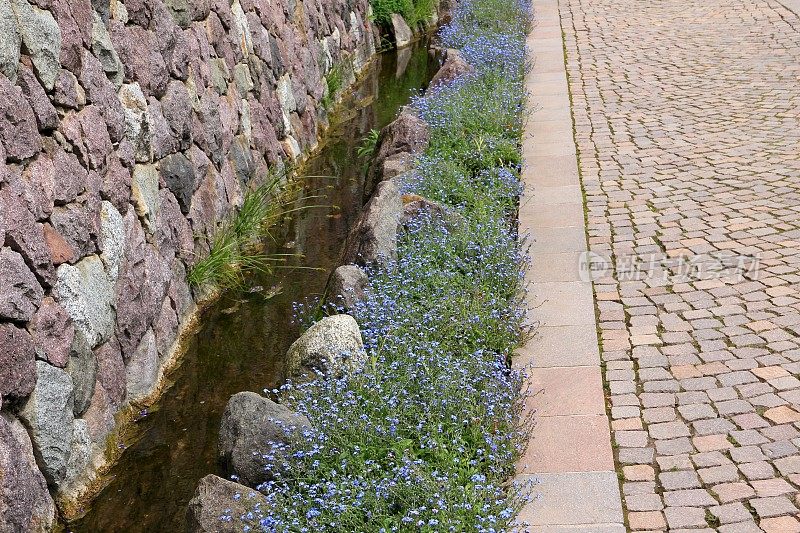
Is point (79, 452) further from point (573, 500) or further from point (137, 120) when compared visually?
point (573, 500)

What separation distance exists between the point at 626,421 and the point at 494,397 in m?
0.65

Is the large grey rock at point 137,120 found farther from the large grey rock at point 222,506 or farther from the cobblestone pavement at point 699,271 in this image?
the cobblestone pavement at point 699,271

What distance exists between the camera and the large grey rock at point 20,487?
3.91 m

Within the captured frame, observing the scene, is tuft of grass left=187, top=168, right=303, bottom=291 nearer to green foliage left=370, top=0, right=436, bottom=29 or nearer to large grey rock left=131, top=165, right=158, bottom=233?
large grey rock left=131, top=165, right=158, bottom=233

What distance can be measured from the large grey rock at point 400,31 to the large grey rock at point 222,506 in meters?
11.2

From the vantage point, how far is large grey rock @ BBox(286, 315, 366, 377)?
4.76 m

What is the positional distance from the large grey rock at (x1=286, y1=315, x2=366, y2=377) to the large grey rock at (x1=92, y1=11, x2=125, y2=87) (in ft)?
6.96

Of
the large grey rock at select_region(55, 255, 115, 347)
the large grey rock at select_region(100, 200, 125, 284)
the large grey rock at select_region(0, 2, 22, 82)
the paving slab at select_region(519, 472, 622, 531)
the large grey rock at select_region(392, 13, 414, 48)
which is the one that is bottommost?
the paving slab at select_region(519, 472, 622, 531)

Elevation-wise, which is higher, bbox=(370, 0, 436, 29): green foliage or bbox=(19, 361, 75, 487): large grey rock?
bbox=(370, 0, 436, 29): green foliage

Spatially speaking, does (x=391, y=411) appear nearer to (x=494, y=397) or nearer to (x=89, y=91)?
(x=494, y=397)

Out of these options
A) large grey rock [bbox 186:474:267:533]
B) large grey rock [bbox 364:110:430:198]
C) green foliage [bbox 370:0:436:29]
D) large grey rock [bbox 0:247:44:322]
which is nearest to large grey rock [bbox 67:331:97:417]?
large grey rock [bbox 0:247:44:322]

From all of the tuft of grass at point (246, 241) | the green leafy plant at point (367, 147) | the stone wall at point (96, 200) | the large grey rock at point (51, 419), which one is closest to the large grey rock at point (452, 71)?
the green leafy plant at point (367, 147)

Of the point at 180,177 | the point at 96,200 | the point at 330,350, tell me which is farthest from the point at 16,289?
the point at 180,177

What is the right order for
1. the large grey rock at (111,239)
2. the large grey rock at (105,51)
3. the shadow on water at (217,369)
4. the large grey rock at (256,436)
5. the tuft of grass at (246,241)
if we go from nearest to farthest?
the large grey rock at (256,436) < the shadow on water at (217,369) < the large grey rock at (111,239) < the large grey rock at (105,51) < the tuft of grass at (246,241)
